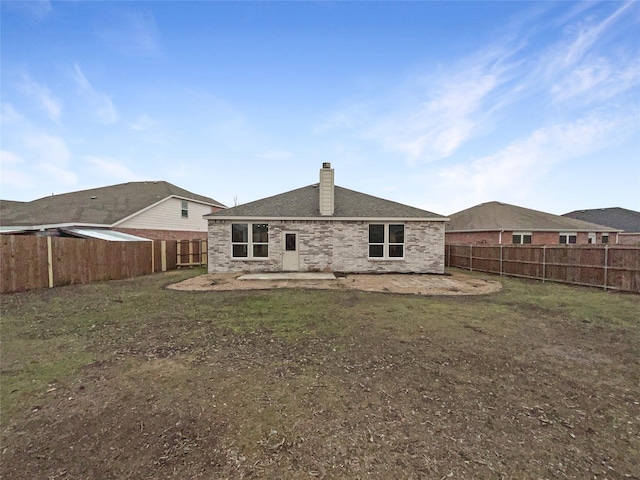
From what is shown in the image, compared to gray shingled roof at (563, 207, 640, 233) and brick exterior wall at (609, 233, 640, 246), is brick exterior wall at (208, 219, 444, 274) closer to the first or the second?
brick exterior wall at (609, 233, 640, 246)

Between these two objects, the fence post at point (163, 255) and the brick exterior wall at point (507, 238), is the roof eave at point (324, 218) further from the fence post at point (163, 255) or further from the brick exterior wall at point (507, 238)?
the brick exterior wall at point (507, 238)

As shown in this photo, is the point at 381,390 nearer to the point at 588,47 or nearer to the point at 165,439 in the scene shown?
the point at 165,439

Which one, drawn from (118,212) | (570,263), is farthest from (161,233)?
(570,263)

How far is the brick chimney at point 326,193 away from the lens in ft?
44.7

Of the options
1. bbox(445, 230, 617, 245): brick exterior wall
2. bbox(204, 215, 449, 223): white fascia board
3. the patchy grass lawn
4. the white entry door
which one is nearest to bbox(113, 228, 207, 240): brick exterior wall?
bbox(204, 215, 449, 223): white fascia board

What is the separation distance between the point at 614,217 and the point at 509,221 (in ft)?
67.5

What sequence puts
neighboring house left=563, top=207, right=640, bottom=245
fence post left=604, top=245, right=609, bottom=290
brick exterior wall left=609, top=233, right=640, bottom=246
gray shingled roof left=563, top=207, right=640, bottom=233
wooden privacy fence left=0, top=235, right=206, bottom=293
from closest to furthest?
wooden privacy fence left=0, top=235, right=206, bottom=293
fence post left=604, top=245, right=609, bottom=290
brick exterior wall left=609, top=233, right=640, bottom=246
neighboring house left=563, top=207, right=640, bottom=245
gray shingled roof left=563, top=207, right=640, bottom=233

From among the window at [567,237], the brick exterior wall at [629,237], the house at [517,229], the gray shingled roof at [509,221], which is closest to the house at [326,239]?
the house at [517,229]

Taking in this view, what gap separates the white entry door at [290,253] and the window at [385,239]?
3633 millimetres

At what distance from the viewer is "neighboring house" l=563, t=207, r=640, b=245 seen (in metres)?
28.7

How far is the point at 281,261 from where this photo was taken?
13734 millimetres

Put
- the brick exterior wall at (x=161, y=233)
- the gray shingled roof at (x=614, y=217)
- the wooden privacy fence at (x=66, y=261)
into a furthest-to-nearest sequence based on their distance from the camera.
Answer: the gray shingled roof at (x=614, y=217), the brick exterior wall at (x=161, y=233), the wooden privacy fence at (x=66, y=261)

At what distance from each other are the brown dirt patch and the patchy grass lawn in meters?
3.40

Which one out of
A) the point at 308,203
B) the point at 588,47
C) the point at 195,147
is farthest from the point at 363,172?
the point at 588,47
